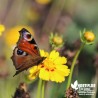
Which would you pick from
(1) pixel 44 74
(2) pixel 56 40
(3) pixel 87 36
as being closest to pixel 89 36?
(3) pixel 87 36

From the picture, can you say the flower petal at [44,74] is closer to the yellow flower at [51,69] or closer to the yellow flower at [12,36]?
the yellow flower at [51,69]

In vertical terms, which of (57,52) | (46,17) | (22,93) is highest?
(46,17)

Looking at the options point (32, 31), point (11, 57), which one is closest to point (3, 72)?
point (11, 57)

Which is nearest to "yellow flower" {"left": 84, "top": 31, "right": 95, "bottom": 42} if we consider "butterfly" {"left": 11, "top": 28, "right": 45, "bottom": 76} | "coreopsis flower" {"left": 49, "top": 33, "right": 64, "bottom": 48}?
"coreopsis flower" {"left": 49, "top": 33, "right": 64, "bottom": 48}

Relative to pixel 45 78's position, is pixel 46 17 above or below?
above

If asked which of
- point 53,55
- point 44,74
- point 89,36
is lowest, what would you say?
point 44,74

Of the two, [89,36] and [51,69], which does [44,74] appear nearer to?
[51,69]

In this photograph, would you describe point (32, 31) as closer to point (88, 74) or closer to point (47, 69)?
point (47, 69)
